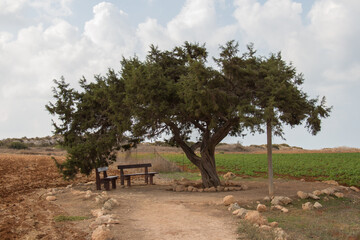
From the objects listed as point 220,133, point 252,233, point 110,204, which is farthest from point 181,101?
point 252,233

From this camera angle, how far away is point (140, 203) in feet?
38.9

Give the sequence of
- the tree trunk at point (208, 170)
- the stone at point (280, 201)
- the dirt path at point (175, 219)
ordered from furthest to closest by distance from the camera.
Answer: the tree trunk at point (208, 170) → the stone at point (280, 201) → the dirt path at point (175, 219)

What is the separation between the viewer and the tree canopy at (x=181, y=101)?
42.1 ft

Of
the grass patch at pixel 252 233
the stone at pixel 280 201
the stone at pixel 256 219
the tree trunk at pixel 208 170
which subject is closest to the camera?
the grass patch at pixel 252 233

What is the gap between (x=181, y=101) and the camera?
14719mm

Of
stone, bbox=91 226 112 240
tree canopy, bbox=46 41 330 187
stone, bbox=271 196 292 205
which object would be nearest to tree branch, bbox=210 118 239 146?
tree canopy, bbox=46 41 330 187

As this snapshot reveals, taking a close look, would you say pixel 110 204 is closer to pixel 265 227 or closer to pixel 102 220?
pixel 102 220

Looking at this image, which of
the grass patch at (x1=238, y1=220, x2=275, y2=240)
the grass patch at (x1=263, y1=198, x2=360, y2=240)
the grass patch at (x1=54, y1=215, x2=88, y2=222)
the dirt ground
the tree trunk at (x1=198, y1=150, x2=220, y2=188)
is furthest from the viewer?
the tree trunk at (x1=198, y1=150, x2=220, y2=188)

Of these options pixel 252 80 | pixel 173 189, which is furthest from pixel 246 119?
pixel 173 189

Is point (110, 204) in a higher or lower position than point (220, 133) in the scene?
lower

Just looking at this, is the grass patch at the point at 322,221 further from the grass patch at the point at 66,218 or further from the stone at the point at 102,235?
the grass patch at the point at 66,218

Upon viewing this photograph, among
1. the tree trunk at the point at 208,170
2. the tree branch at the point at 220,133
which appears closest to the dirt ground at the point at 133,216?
the tree trunk at the point at 208,170

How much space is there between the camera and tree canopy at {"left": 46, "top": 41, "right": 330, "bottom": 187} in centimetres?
1283

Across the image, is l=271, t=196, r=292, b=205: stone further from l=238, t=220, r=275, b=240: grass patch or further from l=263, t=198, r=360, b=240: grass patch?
l=238, t=220, r=275, b=240: grass patch
